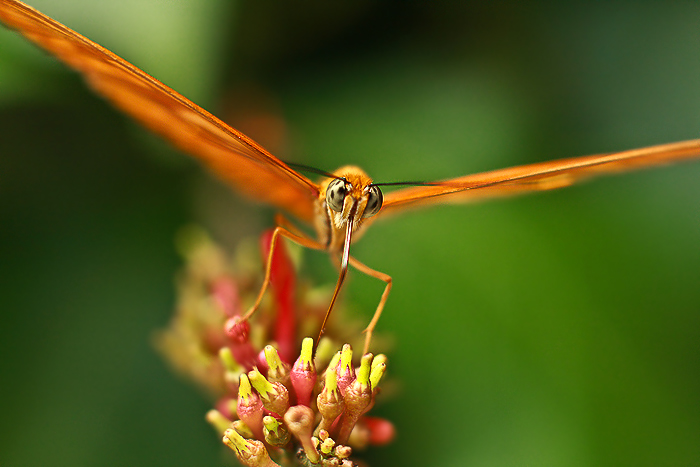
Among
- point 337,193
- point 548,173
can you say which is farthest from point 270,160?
point 548,173

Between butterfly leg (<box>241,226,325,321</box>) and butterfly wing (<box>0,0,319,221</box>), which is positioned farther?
butterfly leg (<box>241,226,325,321</box>)

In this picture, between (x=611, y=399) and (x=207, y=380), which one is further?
(x=611, y=399)

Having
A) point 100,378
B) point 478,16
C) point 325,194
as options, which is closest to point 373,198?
point 325,194

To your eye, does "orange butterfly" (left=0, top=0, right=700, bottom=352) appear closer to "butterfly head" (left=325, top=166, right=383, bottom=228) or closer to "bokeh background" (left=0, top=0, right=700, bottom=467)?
"butterfly head" (left=325, top=166, right=383, bottom=228)

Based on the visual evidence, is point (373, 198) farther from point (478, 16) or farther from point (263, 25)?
point (478, 16)

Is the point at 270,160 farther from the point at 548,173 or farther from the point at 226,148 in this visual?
the point at 548,173

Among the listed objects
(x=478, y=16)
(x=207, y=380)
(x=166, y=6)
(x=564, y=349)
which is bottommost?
(x=207, y=380)

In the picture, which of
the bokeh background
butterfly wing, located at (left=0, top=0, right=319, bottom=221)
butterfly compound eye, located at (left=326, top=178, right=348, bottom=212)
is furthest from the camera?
the bokeh background

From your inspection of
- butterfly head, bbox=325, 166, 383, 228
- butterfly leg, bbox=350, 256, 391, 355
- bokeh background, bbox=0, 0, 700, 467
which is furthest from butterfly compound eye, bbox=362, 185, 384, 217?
bokeh background, bbox=0, 0, 700, 467
